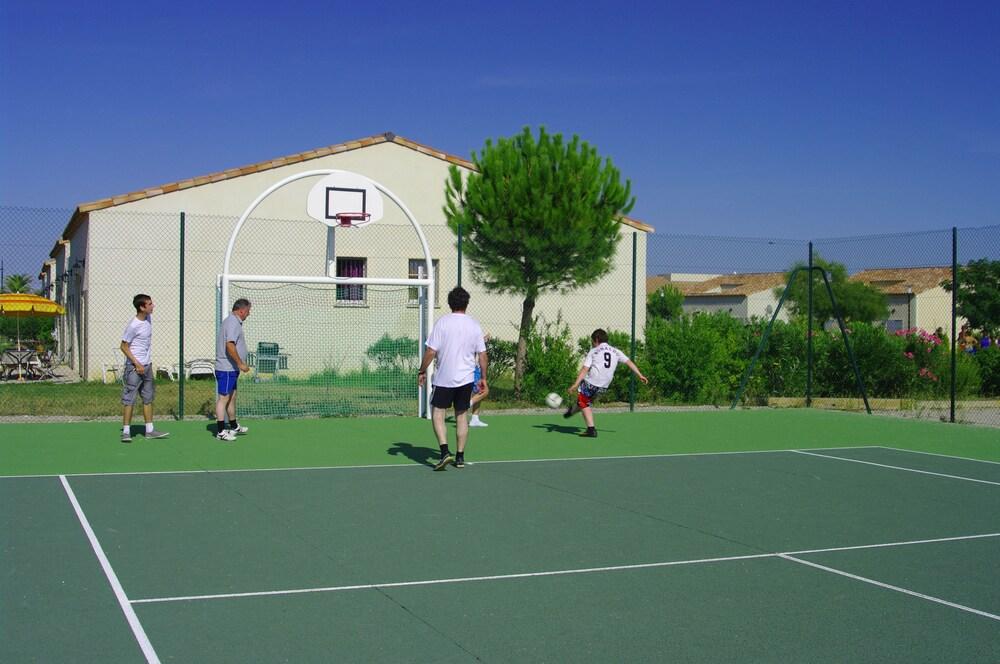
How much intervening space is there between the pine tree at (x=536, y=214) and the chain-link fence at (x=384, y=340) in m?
0.69

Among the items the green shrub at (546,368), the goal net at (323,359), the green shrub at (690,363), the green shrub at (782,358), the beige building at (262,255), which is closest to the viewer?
the goal net at (323,359)

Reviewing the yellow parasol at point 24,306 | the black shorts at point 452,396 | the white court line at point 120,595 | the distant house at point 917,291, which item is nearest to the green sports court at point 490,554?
the white court line at point 120,595

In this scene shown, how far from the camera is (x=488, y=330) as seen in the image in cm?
2583

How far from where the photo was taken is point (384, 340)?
1688 centimetres

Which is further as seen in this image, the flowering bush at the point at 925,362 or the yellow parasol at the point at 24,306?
the yellow parasol at the point at 24,306

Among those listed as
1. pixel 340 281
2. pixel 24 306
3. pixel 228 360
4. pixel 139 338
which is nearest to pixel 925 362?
pixel 340 281

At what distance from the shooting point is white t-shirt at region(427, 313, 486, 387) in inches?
400

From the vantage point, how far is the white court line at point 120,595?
15.3 feet

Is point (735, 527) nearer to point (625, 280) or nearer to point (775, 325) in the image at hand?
point (775, 325)

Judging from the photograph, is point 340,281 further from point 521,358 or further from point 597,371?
point 521,358

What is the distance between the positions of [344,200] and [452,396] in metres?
6.50

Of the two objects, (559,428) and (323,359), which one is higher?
(323,359)

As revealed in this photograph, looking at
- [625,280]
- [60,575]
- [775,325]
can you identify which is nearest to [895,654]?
[60,575]

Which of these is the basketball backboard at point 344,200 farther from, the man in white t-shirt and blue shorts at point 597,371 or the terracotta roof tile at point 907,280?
the terracotta roof tile at point 907,280
